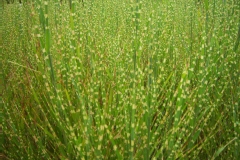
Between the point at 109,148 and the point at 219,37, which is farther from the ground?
the point at 219,37

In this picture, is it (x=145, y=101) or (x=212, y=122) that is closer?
(x=145, y=101)

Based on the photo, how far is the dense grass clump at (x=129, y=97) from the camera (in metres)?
0.82

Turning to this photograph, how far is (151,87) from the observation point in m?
0.87

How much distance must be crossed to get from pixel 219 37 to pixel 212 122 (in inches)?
17.3

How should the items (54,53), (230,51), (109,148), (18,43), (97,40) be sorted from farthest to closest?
(18,43) < (97,40) < (54,53) < (230,51) < (109,148)

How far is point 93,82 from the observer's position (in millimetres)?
936

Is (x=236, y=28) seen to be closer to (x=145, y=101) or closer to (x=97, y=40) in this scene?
(x=145, y=101)

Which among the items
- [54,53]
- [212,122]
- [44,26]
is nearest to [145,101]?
[44,26]

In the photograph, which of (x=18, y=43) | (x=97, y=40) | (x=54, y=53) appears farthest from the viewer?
(x=18, y=43)

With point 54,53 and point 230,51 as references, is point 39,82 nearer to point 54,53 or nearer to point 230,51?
point 54,53

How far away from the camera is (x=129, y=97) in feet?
3.20

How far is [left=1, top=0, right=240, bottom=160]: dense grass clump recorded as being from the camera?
822mm

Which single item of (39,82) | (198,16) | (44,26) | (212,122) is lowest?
(212,122)

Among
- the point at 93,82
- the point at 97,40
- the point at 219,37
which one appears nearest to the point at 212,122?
the point at 219,37
